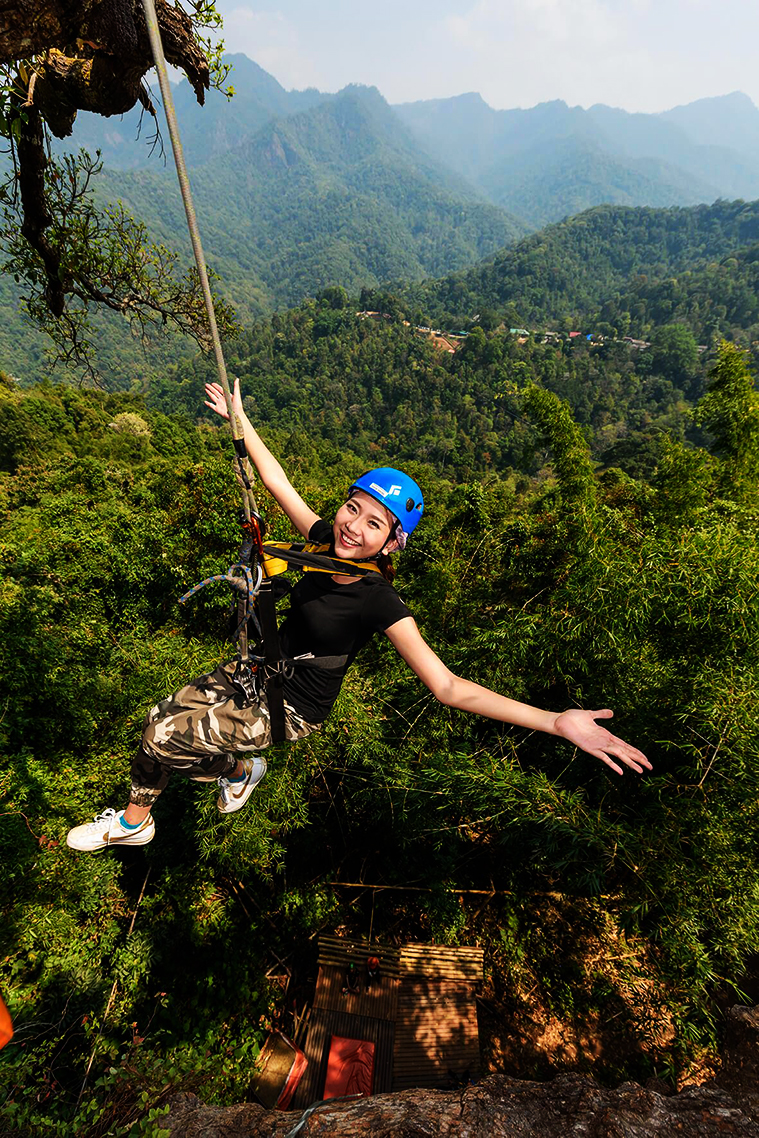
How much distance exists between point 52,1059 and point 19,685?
3446 mm

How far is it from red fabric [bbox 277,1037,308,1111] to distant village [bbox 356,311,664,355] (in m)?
97.9

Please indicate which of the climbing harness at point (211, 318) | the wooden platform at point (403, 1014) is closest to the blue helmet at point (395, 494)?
the climbing harness at point (211, 318)

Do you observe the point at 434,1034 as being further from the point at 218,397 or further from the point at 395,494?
the point at 218,397

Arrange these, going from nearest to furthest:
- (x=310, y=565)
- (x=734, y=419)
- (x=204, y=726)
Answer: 1. (x=310, y=565)
2. (x=204, y=726)
3. (x=734, y=419)

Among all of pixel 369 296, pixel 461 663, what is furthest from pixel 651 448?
pixel 369 296

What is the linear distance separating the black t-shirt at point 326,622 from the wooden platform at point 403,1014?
4.59m

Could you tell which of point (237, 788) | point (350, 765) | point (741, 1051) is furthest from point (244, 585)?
point (741, 1051)

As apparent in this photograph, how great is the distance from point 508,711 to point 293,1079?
5.49m

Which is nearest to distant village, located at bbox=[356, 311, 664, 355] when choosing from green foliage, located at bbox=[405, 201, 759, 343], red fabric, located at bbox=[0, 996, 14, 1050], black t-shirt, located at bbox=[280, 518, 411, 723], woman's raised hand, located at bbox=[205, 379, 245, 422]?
green foliage, located at bbox=[405, 201, 759, 343]

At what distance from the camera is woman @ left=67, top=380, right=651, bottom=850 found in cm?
203

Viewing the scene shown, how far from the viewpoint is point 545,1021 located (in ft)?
16.3

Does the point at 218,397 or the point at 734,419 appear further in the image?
the point at 734,419

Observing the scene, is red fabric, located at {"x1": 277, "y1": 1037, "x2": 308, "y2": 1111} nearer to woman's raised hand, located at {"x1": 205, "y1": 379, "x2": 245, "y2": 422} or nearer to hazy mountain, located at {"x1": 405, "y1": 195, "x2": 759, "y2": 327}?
woman's raised hand, located at {"x1": 205, "y1": 379, "x2": 245, "y2": 422}

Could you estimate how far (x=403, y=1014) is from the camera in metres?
5.06
